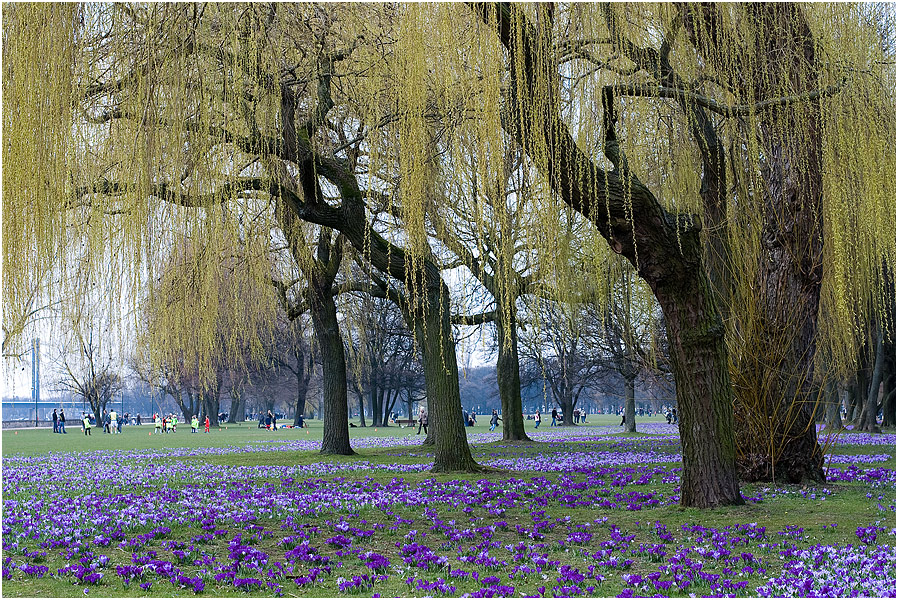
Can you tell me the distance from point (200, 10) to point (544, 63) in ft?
9.80

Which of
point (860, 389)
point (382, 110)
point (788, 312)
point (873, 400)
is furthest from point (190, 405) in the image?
point (788, 312)

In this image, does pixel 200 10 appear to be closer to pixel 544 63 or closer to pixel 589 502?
pixel 544 63

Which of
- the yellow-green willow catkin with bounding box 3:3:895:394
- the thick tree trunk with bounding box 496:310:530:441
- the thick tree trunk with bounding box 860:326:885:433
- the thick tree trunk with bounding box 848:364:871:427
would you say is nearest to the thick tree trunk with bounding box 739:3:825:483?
the yellow-green willow catkin with bounding box 3:3:895:394

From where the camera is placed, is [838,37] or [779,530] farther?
[838,37]

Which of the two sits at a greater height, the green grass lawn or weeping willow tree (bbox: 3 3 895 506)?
weeping willow tree (bbox: 3 3 895 506)

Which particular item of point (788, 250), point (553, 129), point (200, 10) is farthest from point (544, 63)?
point (788, 250)

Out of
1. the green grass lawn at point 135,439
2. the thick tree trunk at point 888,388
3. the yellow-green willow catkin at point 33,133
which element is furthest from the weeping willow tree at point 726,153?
the thick tree trunk at point 888,388

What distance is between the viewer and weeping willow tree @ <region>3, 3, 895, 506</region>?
644cm

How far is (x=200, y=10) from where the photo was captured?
673 cm

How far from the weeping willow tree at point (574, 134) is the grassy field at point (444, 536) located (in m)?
1.24

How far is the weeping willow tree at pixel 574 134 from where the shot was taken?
21.1ft

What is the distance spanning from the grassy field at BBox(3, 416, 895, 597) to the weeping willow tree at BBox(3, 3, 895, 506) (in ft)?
4.07

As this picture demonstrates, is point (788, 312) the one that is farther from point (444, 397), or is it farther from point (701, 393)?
point (444, 397)

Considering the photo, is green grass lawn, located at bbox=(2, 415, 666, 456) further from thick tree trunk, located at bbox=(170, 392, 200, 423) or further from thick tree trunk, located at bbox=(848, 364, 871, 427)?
thick tree trunk, located at bbox=(848, 364, 871, 427)
